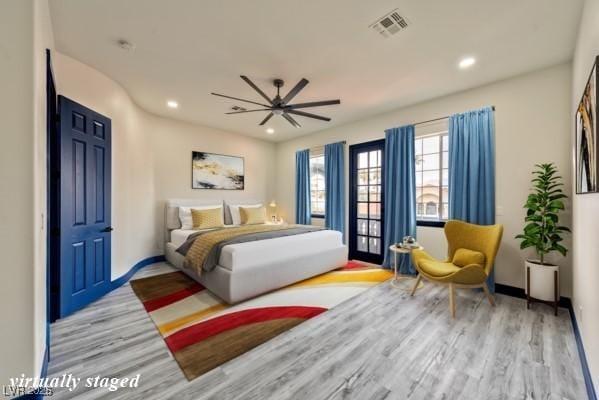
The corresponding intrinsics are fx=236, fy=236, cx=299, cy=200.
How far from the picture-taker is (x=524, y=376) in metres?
1.65

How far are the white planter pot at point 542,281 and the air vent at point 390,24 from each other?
291 cm

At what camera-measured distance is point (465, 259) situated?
2.89m

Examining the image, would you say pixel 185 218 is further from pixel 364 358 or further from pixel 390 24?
pixel 390 24

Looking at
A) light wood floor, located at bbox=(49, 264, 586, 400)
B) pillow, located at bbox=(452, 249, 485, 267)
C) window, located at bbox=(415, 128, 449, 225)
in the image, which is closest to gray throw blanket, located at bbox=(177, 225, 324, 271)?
light wood floor, located at bbox=(49, 264, 586, 400)

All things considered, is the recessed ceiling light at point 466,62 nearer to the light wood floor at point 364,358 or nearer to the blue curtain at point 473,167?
the blue curtain at point 473,167

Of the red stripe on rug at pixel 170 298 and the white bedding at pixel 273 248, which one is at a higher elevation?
the white bedding at pixel 273 248

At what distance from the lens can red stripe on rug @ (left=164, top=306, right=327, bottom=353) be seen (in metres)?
2.06

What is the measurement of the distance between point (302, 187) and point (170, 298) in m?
3.62

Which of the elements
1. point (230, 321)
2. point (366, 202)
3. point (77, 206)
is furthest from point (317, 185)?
point (77, 206)

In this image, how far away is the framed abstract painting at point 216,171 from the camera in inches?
204

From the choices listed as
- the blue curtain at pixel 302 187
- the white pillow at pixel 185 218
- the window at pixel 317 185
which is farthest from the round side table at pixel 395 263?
the white pillow at pixel 185 218

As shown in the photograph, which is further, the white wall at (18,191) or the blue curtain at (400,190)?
the blue curtain at (400,190)

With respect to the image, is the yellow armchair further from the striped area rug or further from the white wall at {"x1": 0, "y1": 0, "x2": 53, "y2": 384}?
the white wall at {"x1": 0, "y1": 0, "x2": 53, "y2": 384}

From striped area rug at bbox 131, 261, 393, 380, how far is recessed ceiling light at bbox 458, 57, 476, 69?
9.86ft
